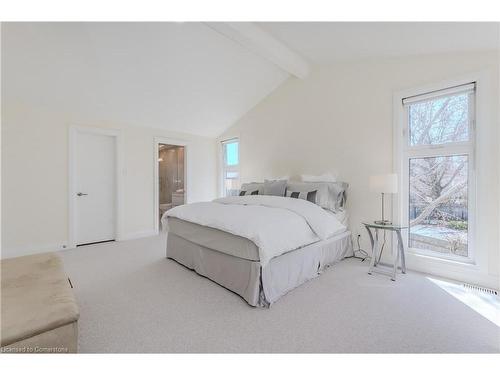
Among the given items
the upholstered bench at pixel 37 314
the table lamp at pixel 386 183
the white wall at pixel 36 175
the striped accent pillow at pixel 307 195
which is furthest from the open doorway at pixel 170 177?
the table lamp at pixel 386 183

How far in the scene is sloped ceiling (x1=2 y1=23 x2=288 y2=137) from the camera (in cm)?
267

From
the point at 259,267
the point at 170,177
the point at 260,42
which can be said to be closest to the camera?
the point at 259,267

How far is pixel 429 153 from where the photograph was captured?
8.87 feet

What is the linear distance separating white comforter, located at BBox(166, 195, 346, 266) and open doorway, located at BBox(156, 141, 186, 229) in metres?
2.81

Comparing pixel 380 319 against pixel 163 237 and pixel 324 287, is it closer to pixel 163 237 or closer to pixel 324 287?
pixel 324 287

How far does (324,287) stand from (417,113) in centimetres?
236

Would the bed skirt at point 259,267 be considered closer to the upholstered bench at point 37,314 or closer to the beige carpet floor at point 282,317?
the beige carpet floor at point 282,317

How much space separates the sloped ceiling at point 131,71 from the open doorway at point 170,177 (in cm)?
131

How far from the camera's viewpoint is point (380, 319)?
175 cm

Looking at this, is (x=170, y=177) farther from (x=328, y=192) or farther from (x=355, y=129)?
(x=355, y=129)

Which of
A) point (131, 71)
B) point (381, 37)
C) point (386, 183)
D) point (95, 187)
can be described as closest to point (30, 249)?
point (95, 187)

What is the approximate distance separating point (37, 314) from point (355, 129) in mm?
3649

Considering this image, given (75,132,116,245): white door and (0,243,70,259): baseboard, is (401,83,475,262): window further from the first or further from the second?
(0,243,70,259): baseboard

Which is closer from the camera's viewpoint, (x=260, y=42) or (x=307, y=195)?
(x=260, y=42)
